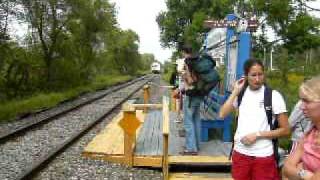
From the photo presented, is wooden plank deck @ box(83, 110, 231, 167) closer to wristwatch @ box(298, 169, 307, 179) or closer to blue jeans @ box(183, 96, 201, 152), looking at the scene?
blue jeans @ box(183, 96, 201, 152)

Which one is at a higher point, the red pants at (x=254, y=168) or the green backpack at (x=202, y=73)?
the green backpack at (x=202, y=73)

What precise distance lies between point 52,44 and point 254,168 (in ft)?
97.1

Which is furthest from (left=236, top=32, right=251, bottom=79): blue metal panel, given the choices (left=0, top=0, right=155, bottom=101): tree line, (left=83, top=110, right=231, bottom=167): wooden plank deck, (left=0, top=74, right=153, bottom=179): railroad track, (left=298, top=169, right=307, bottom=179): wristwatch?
(left=0, top=0, right=155, bottom=101): tree line

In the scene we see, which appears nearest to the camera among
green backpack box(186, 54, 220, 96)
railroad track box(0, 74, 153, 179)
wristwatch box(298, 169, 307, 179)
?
wristwatch box(298, 169, 307, 179)

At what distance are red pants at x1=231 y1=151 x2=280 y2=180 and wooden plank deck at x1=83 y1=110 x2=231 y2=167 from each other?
330 centimetres

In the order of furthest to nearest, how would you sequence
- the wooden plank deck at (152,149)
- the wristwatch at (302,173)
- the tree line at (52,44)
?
the tree line at (52,44), the wooden plank deck at (152,149), the wristwatch at (302,173)

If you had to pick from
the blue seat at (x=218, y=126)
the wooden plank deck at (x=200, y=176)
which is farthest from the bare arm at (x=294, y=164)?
the blue seat at (x=218, y=126)

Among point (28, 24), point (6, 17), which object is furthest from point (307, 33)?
point (6, 17)

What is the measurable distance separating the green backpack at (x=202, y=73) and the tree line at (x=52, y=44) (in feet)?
47.3

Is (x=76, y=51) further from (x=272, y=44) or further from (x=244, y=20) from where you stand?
(x=244, y=20)

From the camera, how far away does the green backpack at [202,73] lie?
827 centimetres

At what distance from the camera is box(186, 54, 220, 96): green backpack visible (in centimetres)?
827

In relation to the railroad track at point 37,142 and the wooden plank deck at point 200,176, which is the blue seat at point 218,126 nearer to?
the wooden plank deck at point 200,176

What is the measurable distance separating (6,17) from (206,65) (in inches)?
594
